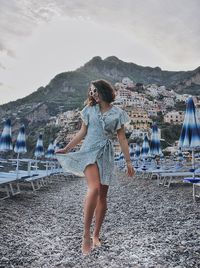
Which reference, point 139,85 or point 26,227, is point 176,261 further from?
point 139,85

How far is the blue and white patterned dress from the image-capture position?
12.2 feet

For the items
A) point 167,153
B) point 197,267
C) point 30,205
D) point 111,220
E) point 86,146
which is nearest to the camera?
point 197,267

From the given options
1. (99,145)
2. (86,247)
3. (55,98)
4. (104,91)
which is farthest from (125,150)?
(55,98)

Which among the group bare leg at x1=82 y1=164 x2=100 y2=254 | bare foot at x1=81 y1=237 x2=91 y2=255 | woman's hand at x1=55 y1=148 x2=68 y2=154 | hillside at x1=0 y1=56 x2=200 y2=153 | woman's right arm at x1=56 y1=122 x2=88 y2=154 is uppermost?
hillside at x1=0 y1=56 x2=200 y2=153

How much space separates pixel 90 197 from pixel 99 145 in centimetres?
52

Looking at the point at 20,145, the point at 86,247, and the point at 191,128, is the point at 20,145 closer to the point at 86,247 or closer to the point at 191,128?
the point at 191,128

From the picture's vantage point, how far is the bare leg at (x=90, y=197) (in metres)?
3.62

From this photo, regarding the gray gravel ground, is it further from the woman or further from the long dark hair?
the long dark hair

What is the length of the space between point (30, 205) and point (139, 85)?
598 feet

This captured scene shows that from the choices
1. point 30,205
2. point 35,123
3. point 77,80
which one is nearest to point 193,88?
point 77,80

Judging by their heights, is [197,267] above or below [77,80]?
below

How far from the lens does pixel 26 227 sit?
19.1ft

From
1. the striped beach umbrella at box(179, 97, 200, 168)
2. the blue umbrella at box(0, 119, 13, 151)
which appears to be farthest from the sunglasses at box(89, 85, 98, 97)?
the blue umbrella at box(0, 119, 13, 151)

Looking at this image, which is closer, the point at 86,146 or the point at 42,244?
the point at 86,146
